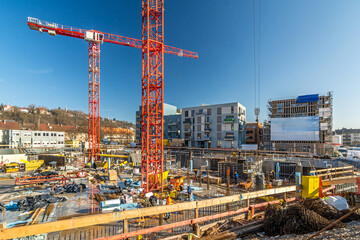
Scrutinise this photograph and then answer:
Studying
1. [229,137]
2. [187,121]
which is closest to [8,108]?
[187,121]

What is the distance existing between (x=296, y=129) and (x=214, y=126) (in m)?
21.9

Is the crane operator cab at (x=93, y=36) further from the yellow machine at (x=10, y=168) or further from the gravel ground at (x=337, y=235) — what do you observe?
the gravel ground at (x=337, y=235)

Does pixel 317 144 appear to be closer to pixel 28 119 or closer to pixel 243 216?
pixel 243 216

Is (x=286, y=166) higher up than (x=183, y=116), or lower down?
lower down

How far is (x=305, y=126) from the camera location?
48.3 m

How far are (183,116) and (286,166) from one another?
43160 millimetres

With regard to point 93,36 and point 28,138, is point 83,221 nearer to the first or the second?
point 93,36

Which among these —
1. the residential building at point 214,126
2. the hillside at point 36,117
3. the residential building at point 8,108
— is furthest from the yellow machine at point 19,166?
the residential building at point 8,108

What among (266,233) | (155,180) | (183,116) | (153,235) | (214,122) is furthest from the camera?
(183,116)

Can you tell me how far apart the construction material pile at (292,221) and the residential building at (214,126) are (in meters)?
49.7

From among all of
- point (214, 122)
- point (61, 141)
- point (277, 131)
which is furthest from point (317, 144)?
point (61, 141)

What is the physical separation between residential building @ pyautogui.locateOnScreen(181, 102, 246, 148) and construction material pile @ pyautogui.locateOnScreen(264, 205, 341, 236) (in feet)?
163

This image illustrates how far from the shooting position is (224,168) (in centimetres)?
2319

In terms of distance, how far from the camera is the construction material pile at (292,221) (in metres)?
4.85
